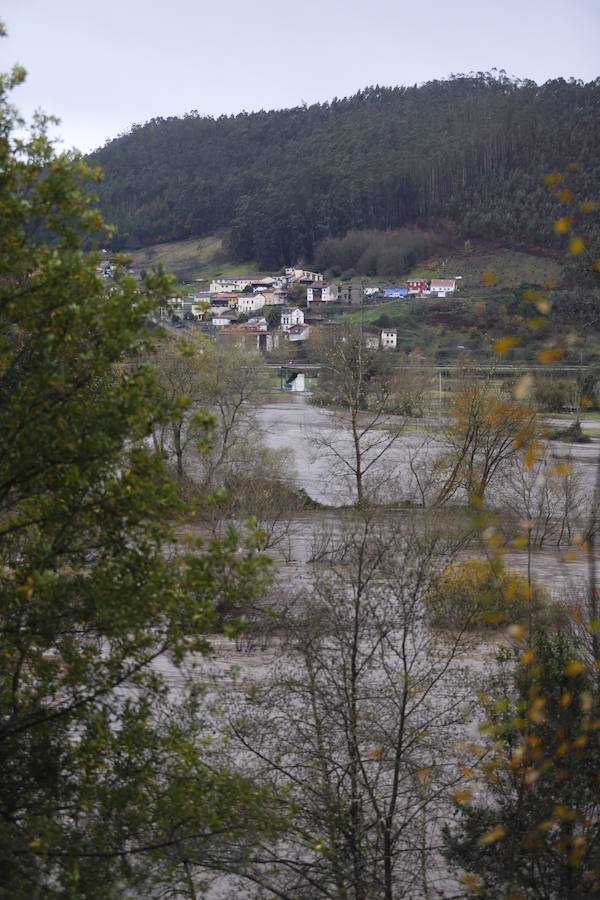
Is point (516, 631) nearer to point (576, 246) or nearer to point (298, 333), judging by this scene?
point (576, 246)

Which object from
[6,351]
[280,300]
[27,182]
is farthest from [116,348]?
[280,300]

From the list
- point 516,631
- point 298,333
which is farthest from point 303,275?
point 516,631

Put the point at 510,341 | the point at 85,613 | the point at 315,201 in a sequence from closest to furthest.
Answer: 1. the point at 510,341
2. the point at 85,613
3. the point at 315,201

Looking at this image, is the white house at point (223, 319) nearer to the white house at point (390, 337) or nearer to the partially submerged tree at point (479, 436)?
the white house at point (390, 337)

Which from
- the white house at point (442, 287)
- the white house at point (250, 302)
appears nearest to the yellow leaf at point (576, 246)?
Answer: the white house at point (442, 287)

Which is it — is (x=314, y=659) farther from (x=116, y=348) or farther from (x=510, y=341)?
(x=510, y=341)

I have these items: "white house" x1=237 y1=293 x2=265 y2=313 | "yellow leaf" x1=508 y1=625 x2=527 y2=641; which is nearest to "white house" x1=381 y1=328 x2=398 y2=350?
"white house" x1=237 y1=293 x2=265 y2=313

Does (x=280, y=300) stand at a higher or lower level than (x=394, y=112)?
lower
